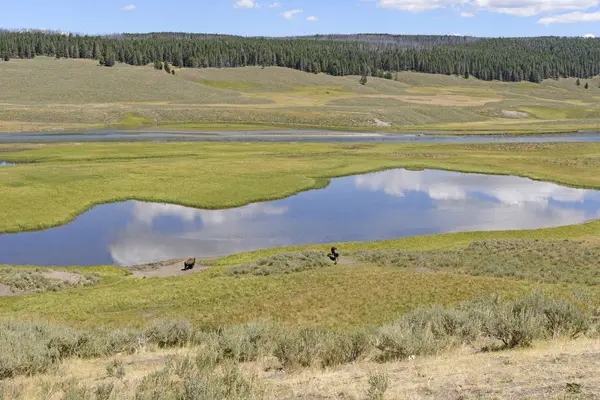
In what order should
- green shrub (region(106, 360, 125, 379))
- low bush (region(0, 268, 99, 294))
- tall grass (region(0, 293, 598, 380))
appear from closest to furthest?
green shrub (region(106, 360, 125, 379)), tall grass (region(0, 293, 598, 380)), low bush (region(0, 268, 99, 294))

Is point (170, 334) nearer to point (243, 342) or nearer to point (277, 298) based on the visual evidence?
point (243, 342)

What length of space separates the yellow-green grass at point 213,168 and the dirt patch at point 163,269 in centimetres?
1357

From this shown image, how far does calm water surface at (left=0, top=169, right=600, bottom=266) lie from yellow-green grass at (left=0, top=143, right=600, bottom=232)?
2517 millimetres

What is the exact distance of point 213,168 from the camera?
68938mm

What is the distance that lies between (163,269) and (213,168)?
113 feet

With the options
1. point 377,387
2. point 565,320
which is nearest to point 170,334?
point 377,387

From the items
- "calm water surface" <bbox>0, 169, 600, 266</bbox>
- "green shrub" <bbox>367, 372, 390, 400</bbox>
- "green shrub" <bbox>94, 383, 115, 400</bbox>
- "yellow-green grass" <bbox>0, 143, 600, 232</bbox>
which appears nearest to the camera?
"green shrub" <bbox>367, 372, 390, 400</bbox>

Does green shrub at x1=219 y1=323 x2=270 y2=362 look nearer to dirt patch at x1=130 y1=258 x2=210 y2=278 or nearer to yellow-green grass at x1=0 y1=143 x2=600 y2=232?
dirt patch at x1=130 y1=258 x2=210 y2=278

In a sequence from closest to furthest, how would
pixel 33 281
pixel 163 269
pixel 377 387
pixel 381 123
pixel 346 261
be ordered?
1. pixel 377 387
2. pixel 33 281
3. pixel 346 261
4. pixel 163 269
5. pixel 381 123

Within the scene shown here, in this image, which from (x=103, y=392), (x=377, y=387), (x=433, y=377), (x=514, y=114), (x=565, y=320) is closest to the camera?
(x=377, y=387)

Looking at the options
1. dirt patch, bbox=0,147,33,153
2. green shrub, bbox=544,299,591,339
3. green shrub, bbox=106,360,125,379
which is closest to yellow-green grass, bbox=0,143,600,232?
dirt patch, bbox=0,147,33,153

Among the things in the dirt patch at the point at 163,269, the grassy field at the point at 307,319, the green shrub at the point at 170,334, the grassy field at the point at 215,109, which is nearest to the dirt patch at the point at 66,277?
the grassy field at the point at 307,319

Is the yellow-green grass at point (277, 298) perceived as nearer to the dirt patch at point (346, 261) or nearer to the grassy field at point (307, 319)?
the grassy field at point (307, 319)

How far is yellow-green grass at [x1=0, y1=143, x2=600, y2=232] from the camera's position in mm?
52594
